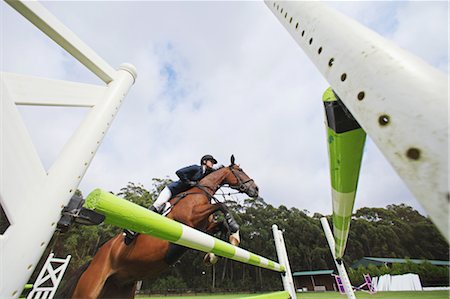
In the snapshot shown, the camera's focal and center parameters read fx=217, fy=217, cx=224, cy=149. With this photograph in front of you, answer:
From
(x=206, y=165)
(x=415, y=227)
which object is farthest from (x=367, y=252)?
(x=206, y=165)

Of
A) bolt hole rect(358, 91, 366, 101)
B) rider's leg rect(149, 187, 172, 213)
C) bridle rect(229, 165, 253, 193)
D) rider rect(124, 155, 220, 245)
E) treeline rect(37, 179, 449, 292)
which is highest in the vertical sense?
treeline rect(37, 179, 449, 292)

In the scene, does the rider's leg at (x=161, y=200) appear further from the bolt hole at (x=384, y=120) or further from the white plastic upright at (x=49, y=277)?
the white plastic upright at (x=49, y=277)

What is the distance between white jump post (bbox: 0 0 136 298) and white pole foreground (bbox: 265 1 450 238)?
1.75ft

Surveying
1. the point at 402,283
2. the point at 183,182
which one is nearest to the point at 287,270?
the point at 183,182

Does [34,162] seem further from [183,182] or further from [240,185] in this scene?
[240,185]

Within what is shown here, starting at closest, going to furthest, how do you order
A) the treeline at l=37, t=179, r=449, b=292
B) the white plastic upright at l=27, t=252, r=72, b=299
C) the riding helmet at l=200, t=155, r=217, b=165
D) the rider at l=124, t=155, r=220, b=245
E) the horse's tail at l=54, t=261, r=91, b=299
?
the horse's tail at l=54, t=261, r=91, b=299 → the rider at l=124, t=155, r=220, b=245 → the riding helmet at l=200, t=155, r=217, b=165 → the white plastic upright at l=27, t=252, r=72, b=299 → the treeline at l=37, t=179, r=449, b=292

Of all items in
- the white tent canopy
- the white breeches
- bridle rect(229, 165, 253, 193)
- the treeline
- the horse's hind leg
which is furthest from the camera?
the treeline

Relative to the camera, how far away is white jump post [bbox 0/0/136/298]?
1.19 ft

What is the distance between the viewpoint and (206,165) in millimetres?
2270

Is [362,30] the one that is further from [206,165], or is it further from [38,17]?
[206,165]

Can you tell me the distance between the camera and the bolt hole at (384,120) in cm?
21

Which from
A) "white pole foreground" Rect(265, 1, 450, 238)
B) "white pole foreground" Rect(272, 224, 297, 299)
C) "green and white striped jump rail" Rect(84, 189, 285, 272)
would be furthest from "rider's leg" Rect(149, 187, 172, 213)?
"white pole foreground" Rect(265, 1, 450, 238)

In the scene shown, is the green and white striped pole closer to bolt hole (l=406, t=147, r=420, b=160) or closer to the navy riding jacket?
bolt hole (l=406, t=147, r=420, b=160)

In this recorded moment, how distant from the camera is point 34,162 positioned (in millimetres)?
423
